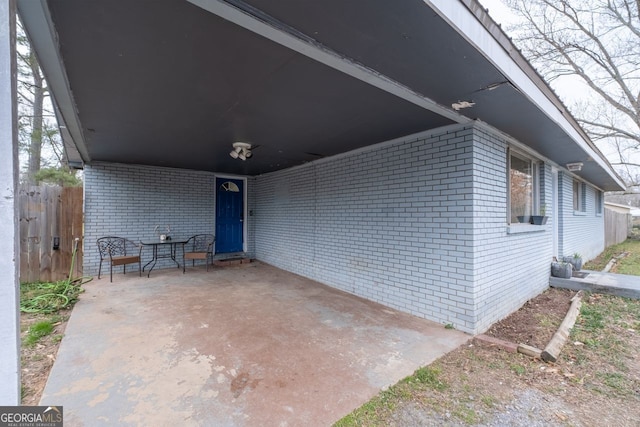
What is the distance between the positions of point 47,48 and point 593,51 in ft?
46.8

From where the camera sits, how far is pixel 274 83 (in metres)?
2.30

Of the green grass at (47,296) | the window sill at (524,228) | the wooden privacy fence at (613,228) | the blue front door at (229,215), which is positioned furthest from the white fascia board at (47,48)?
the wooden privacy fence at (613,228)

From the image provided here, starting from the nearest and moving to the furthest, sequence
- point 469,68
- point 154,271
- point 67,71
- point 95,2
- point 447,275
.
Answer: point 95,2
point 469,68
point 67,71
point 447,275
point 154,271

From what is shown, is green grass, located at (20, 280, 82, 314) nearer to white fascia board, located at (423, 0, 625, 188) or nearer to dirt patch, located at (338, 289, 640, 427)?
dirt patch, located at (338, 289, 640, 427)

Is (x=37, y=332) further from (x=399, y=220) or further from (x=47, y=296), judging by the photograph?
(x=399, y=220)

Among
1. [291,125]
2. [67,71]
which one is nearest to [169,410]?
[67,71]

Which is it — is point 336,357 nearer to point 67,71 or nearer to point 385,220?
point 385,220

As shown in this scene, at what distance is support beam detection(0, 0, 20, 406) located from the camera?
3.04 ft

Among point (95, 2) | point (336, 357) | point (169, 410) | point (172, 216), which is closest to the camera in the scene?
point (95, 2)

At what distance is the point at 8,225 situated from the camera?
0.94 m

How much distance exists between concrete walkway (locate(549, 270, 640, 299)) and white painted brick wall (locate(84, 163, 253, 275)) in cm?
729

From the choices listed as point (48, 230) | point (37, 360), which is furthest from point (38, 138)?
point (37, 360)

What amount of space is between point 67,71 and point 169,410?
2544mm

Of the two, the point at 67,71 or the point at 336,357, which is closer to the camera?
the point at 67,71
